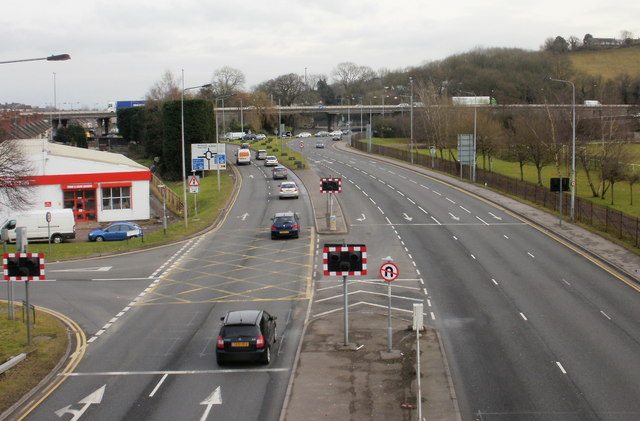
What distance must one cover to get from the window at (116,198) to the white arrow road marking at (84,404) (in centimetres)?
3801

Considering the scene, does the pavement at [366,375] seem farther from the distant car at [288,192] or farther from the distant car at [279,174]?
the distant car at [279,174]

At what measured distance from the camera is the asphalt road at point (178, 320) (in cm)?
1609

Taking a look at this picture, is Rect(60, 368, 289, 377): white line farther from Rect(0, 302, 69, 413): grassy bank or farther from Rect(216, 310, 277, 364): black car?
Rect(0, 302, 69, 413): grassy bank

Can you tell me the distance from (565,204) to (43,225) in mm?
34038

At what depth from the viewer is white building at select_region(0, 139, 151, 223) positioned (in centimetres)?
5172

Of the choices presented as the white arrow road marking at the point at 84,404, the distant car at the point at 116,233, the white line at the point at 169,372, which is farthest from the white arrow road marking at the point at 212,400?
the distant car at the point at 116,233

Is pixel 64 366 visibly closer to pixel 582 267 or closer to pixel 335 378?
pixel 335 378

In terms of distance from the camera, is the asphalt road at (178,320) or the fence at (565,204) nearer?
the asphalt road at (178,320)

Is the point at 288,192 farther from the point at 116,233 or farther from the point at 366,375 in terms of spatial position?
the point at 366,375

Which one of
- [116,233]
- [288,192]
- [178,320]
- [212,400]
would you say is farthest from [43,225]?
[212,400]

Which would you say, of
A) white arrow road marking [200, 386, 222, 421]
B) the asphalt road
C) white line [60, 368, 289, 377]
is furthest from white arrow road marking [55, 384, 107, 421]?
white arrow road marking [200, 386, 222, 421]

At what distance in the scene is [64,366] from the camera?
19.1 meters

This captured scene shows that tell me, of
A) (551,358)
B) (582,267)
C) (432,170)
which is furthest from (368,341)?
(432,170)

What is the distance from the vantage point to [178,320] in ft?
77.7
